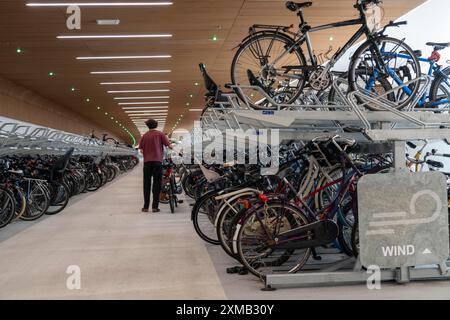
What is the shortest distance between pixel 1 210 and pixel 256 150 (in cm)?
302

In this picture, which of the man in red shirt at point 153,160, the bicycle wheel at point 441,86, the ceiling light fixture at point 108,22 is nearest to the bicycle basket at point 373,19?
the bicycle wheel at point 441,86

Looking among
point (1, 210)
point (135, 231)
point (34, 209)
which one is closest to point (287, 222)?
point (135, 231)

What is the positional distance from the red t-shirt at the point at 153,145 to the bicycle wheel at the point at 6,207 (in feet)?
7.66

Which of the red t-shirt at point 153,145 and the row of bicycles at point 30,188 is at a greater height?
the red t-shirt at point 153,145

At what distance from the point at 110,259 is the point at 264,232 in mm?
1620

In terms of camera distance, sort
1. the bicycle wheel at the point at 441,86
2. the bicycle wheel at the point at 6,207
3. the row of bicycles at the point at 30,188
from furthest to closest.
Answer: the row of bicycles at the point at 30,188, the bicycle wheel at the point at 6,207, the bicycle wheel at the point at 441,86

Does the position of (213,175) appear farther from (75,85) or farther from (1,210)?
(75,85)

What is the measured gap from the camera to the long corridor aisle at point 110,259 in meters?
3.83

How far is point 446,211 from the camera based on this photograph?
12.7ft

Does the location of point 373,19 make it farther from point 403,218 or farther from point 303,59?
point 403,218

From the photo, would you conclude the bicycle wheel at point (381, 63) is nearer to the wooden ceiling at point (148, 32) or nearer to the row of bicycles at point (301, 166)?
the row of bicycles at point (301, 166)

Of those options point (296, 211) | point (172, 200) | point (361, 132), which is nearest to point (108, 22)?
point (172, 200)

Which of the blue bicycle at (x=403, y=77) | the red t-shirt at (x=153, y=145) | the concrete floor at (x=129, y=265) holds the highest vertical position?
the blue bicycle at (x=403, y=77)

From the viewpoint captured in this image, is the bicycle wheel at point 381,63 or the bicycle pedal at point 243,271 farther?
the bicycle wheel at point 381,63
